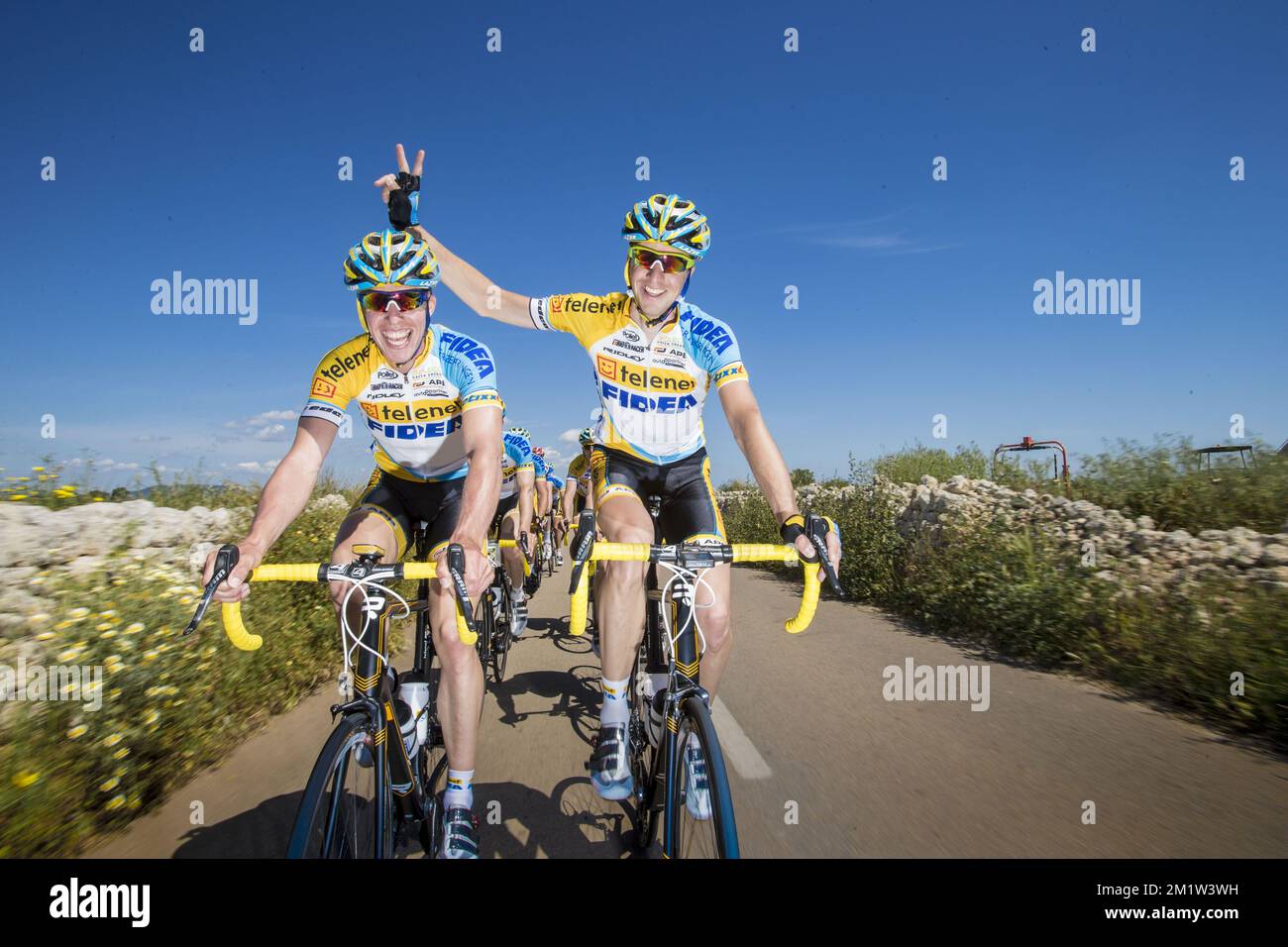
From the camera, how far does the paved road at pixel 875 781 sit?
2.93m

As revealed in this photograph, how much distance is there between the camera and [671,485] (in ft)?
11.3

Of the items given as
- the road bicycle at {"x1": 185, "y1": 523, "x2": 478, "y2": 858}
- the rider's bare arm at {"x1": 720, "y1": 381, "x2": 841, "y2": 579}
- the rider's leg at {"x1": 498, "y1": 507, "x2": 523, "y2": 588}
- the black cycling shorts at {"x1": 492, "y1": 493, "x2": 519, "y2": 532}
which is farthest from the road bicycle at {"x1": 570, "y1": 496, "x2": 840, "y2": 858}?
the black cycling shorts at {"x1": 492, "y1": 493, "x2": 519, "y2": 532}

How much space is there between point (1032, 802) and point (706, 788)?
7.02 feet

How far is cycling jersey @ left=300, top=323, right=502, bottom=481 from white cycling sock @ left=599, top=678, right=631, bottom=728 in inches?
54.7

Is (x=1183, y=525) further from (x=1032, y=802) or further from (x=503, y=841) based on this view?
(x=503, y=841)

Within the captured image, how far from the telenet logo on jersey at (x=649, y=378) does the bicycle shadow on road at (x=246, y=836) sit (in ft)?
8.72

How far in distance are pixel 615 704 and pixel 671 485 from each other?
1141 mm

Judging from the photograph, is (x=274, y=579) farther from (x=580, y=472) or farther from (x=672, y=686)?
(x=580, y=472)

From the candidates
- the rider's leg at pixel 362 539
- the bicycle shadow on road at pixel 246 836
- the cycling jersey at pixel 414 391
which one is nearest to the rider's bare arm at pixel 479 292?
the cycling jersey at pixel 414 391

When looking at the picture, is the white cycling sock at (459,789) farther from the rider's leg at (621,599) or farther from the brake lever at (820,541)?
the brake lever at (820,541)

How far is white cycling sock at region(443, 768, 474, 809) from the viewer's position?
2688 mm

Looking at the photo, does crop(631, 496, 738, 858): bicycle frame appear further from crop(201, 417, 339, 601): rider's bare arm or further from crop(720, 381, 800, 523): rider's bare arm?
crop(201, 417, 339, 601): rider's bare arm
